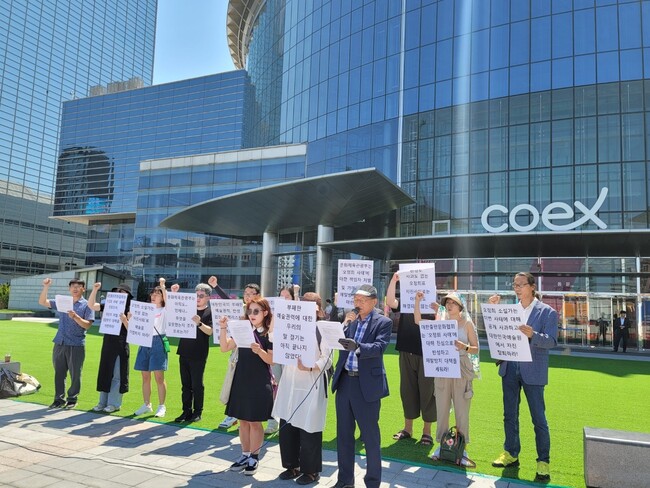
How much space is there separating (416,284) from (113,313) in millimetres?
5112

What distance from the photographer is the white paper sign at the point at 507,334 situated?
5.34 m

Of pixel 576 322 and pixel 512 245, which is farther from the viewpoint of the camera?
pixel 576 322

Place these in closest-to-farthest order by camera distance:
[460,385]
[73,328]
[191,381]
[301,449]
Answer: [301,449] < [460,385] < [191,381] < [73,328]

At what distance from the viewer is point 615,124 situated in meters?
24.8

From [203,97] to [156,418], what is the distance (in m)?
85.0

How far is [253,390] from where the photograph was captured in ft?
17.7

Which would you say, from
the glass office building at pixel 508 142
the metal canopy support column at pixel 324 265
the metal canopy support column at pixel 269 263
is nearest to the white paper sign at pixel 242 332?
the glass office building at pixel 508 142

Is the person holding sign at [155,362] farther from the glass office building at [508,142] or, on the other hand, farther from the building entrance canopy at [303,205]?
the glass office building at [508,142]

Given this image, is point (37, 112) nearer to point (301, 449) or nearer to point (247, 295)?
point (247, 295)

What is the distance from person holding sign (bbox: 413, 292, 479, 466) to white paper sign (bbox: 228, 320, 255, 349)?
8.53 ft

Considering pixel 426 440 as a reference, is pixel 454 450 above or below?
above

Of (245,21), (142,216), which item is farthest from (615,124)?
(245,21)

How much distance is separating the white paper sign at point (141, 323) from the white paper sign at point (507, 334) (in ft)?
16.6

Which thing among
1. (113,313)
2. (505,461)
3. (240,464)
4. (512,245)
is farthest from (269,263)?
(505,461)
